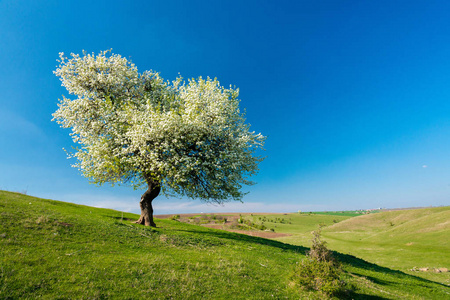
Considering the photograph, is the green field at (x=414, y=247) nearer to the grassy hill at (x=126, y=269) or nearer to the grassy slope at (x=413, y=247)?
the grassy slope at (x=413, y=247)

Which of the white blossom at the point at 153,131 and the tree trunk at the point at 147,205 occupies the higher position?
the white blossom at the point at 153,131

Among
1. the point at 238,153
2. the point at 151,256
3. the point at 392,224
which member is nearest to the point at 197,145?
the point at 238,153

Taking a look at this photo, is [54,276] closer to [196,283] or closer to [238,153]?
[196,283]

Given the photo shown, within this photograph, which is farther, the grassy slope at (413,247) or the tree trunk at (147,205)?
the grassy slope at (413,247)

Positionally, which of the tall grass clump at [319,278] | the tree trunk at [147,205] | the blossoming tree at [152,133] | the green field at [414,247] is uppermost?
the blossoming tree at [152,133]

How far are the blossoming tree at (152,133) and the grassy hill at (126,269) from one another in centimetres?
746

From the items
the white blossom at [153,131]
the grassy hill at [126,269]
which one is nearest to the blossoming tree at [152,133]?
the white blossom at [153,131]

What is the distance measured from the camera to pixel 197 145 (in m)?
26.5

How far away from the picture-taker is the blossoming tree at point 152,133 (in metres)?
24.8

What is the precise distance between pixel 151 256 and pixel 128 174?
14.2 meters

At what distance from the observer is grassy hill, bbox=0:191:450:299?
10.3 m

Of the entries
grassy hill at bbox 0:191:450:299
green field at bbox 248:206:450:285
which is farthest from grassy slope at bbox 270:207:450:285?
grassy hill at bbox 0:191:450:299

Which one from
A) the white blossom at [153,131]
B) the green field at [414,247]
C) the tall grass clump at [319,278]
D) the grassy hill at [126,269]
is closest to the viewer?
the grassy hill at [126,269]

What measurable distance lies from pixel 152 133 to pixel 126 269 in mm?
14562
